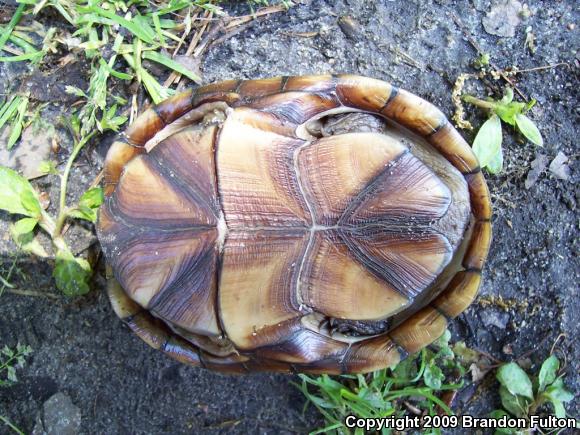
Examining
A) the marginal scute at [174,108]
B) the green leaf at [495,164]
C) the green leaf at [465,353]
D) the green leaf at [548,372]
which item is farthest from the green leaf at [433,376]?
the marginal scute at [174,108]

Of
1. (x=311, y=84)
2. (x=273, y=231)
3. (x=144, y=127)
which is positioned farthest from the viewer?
(x=144, y=127)

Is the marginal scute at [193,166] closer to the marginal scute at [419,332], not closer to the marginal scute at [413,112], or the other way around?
the marginal scute at [413,112]

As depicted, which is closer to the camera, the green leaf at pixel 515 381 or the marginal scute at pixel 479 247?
the marginal scute at pixel 479 247

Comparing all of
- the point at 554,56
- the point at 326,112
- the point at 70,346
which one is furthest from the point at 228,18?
the point at 70,346

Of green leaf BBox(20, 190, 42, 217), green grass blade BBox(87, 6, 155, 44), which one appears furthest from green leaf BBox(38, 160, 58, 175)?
green grass blade BBox(87, 6, 155, 44)

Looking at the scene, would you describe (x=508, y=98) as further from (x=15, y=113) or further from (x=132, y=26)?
(x=15, y=113)

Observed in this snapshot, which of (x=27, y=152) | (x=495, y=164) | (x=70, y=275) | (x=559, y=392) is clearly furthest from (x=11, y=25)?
(x=559, y=392)

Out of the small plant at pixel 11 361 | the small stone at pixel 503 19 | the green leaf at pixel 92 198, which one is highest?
the small stone at pixel 503 19
